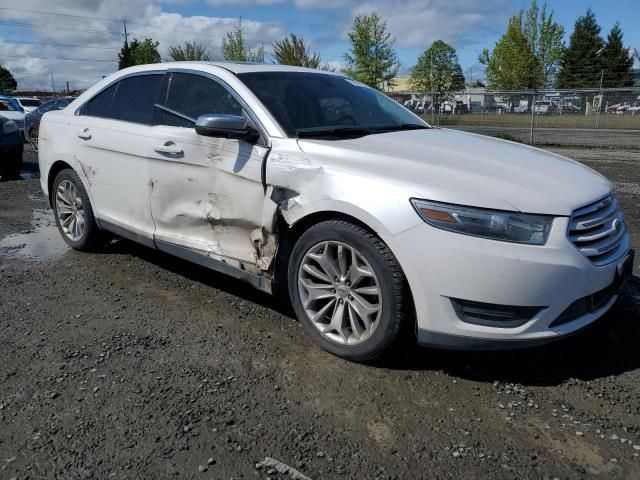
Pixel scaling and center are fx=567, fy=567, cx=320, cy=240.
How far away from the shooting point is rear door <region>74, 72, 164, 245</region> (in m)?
4.38

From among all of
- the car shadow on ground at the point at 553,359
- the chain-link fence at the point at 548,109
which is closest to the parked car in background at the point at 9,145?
the car shadow on ground at the point at 553,359

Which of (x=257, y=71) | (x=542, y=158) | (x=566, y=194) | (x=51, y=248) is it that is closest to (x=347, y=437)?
(x=566, y=194)

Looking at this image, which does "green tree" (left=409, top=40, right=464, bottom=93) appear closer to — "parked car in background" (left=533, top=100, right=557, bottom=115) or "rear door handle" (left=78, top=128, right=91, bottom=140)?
"parked car in background" (left=533, top=100, right=557, bottom=115)

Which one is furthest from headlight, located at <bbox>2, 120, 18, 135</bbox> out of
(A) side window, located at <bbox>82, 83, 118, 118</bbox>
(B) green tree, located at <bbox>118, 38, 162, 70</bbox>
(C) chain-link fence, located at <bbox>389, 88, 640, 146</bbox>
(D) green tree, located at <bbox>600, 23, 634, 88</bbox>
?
(D) green tree, located at <bbox>600, 23, 634, 88</bbox>

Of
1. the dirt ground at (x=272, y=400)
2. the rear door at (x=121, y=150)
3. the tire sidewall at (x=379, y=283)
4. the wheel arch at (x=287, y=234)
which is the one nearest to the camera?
the dirt ground at (x=272, y=400)

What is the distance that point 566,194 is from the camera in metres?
2.96

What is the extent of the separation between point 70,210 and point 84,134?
860mm

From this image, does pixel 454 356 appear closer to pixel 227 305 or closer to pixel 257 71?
pixel 227 305

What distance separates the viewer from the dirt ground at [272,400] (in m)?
2.41

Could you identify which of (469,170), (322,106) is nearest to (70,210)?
(322,106)

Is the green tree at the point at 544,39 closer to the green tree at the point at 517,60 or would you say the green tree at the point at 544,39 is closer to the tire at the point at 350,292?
the green tree at the point at 517,60

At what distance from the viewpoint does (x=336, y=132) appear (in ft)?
12.1

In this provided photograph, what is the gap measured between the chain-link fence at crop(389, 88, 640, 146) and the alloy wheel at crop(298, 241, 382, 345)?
17333 millimetres

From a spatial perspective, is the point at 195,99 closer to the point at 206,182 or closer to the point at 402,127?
the point at 206,182
